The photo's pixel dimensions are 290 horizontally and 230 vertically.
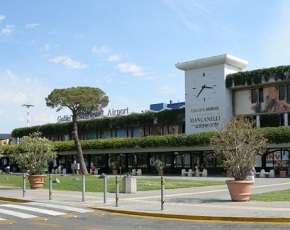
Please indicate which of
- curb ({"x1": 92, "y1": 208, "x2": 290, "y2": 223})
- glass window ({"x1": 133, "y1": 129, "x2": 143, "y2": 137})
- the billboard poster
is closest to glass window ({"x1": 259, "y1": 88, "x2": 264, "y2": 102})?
the billboard poster

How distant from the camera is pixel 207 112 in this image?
47.8 m

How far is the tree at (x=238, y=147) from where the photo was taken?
54.2ft

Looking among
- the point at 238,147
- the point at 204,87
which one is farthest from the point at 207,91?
the point at 238,147

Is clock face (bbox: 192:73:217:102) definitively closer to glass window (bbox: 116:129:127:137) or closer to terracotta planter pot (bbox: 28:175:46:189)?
glass window (bbox: 116:129:127:137)

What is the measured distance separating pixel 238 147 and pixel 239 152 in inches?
10.9

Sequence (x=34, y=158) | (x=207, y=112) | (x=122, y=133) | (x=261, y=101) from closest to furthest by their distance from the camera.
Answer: (x=34, y=158), (x=261, y=101), (x=207, y=112), (x=122, y=133)

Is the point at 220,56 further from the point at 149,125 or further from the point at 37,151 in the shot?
the point at 37,151

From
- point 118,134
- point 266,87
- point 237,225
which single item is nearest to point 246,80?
point 266,87

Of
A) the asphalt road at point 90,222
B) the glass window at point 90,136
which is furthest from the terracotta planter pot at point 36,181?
the glass window at point 90,136

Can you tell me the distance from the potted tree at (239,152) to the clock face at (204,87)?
98.3 ft

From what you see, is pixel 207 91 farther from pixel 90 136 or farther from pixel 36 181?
pixel 36 181

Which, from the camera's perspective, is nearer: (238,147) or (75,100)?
(238,147)

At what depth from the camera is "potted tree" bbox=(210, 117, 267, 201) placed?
16.2 metres

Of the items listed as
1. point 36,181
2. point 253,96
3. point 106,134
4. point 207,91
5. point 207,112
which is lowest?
point 36,181
